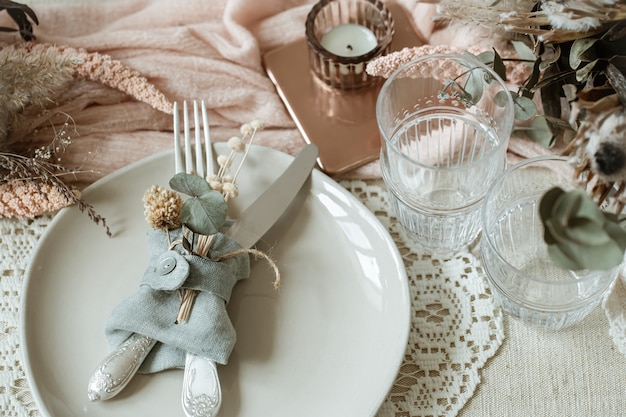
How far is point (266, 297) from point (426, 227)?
21 centimetres

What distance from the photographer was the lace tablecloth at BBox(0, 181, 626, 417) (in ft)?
2.66

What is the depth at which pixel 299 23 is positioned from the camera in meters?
1.08

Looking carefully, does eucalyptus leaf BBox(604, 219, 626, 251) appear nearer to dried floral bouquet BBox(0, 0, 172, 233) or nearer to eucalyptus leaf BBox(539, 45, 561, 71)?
eucalyptus leaf BBox(539, 45, 561, 71)

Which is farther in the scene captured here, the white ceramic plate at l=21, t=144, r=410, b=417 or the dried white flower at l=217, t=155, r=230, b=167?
the dried white flower at l=217, t=155, r=230, b=167

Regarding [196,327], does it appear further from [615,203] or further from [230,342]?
[615,203]

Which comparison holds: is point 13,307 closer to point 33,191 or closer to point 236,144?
point 33,191

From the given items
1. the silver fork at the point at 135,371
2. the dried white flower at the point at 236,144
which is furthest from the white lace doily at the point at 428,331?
the dried white flower at the point at 236,144

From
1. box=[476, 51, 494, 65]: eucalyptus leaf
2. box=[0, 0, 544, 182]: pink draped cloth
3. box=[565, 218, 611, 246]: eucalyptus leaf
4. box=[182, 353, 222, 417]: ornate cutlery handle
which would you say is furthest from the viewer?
box=[0, 0, 544, 182]: pink draped cloth

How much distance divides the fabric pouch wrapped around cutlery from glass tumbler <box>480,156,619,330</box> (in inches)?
11.3

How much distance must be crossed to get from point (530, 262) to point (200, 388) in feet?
1.31

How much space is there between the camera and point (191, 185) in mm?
814

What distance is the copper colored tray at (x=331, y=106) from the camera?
973 mm

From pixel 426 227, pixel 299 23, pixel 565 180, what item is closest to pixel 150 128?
pixel 299 23

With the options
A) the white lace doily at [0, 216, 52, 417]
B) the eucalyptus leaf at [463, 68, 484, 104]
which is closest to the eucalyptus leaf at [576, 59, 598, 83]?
the eucalyptus leaf at [463, 68, 484, 104]
